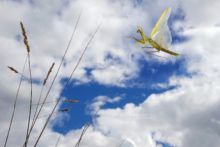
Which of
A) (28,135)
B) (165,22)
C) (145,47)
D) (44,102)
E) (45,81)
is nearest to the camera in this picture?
(165,22)

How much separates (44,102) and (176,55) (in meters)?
1.83

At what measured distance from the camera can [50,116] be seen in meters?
2.99

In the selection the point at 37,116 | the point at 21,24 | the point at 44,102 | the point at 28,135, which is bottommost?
the point at 28,135

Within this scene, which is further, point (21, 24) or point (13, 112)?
point (13, 112)

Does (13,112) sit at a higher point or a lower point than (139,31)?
lower

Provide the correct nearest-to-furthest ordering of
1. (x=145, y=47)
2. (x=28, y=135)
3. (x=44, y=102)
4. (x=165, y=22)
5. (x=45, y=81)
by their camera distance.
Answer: (x=165, y=22) → (x=145, y=47) → (x=28, y=135) → (x=45, y=81) → (x=44, y=102)

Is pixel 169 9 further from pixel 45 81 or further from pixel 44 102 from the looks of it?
pixel 44 102

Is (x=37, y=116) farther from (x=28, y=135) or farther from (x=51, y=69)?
(x=51, y=69)

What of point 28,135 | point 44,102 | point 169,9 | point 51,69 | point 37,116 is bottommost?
point 28,135

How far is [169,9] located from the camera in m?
1.91

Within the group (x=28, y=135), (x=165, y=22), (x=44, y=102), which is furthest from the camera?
(x=44, y=102)

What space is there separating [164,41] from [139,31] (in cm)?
82

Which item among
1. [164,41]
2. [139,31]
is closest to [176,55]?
[164,41]

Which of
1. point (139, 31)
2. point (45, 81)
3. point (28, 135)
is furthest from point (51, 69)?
point (139, 31)
